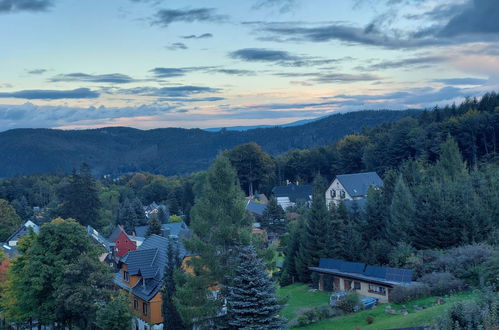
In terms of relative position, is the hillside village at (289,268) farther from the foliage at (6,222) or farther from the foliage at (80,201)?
the foliage at (6,222)

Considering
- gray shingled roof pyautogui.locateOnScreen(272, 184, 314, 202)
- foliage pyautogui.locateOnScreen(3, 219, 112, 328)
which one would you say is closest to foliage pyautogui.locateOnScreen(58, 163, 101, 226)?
gray shingled roof pyautogui.locateOnScreen(272, 184, 314, 202)

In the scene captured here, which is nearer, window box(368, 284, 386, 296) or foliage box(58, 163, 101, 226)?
window box(368, 284, 386, 296)

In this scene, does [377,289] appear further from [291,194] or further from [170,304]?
[291,194]

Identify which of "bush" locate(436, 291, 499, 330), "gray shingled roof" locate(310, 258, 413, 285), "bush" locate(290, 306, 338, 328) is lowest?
"bush" locate(290, 306, 338, 328)

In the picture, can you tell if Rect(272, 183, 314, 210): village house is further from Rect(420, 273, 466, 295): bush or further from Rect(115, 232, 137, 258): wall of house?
Rect(420, 273, 466, 295): bush

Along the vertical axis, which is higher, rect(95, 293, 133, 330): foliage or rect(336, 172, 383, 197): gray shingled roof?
rect(336, 172, 383, 197): gray shingled roof

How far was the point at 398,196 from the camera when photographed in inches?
1505

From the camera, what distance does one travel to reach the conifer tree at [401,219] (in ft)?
116

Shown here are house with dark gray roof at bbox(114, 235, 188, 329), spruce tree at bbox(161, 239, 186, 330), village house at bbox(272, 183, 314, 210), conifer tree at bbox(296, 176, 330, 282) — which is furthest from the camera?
village house at bbox(272, 183, 314, 210)

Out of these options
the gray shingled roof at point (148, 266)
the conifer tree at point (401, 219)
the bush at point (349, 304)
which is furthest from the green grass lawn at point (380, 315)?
the gray shingled roof at point (148, 266)

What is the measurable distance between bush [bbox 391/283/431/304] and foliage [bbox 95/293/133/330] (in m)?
14.6

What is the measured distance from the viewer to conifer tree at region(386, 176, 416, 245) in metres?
35.3

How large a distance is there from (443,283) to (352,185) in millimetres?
52069

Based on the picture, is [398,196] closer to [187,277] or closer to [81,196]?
[187,277]
